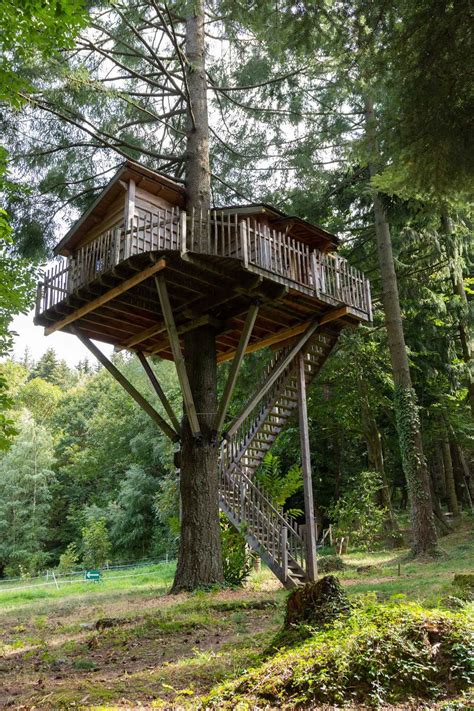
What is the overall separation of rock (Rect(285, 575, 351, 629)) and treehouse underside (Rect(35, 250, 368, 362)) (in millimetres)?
6335

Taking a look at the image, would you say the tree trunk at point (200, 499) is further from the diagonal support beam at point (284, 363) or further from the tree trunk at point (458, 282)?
the tree trunk at point (458, 282)

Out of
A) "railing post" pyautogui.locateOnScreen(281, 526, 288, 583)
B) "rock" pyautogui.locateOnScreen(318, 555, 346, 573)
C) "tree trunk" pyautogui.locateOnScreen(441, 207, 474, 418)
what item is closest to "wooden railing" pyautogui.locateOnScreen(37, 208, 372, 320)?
"railing post" pyautogui.locateOnScreen(281, 526, 288, 583)

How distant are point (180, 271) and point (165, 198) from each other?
115 inches

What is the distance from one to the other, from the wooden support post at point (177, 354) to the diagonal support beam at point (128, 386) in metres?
0.87

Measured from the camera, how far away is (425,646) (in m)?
3.47

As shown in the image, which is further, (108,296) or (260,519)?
(260,519)

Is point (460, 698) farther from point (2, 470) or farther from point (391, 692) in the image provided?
point (2, 470)

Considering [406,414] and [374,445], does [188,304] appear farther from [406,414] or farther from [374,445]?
[374,445]

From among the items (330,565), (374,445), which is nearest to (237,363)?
(330,565)

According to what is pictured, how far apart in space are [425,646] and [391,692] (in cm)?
40

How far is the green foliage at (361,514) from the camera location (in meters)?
19.5

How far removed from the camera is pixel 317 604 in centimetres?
450

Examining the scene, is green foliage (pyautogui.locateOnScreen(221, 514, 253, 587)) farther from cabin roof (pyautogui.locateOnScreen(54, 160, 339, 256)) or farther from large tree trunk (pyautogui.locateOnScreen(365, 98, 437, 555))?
cabin roof (pyautogui.locateOnScreen(54, 160, 339, 256))

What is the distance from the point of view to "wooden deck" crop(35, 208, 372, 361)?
33.2ft
